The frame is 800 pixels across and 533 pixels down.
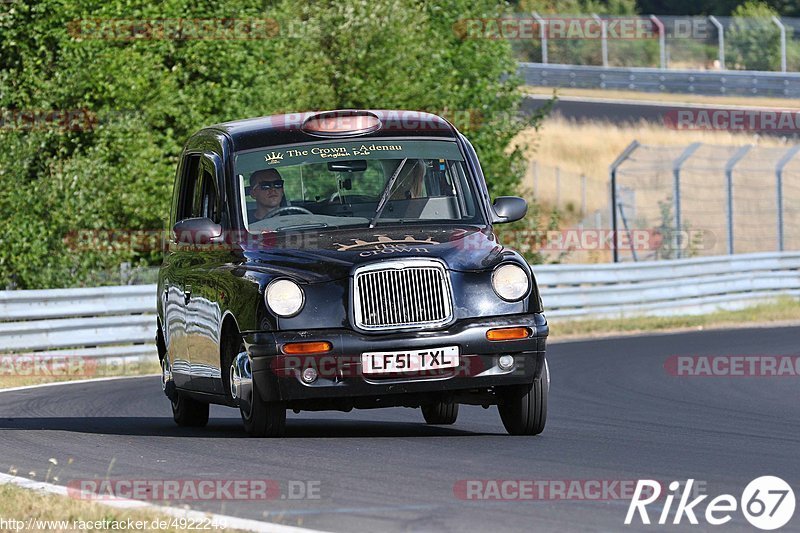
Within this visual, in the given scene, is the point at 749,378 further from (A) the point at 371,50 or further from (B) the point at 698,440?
(A) the point at 371,50

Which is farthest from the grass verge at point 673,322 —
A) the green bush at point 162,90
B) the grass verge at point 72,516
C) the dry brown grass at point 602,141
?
the dry brown grass at point 602,141

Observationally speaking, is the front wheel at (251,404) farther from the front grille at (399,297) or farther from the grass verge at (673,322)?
the grass verge at (673,322)

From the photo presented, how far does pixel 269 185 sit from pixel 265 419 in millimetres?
1614

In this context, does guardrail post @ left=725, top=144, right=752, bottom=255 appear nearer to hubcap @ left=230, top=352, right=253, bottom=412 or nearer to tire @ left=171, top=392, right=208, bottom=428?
tire @ left=171, top=392, right=208, bottom=428

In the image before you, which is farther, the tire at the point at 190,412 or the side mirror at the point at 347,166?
the tire at the point at 190,412

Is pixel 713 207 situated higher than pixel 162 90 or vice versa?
pixel 162 90

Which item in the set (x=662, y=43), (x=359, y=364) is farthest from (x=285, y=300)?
(x=662, y=43)

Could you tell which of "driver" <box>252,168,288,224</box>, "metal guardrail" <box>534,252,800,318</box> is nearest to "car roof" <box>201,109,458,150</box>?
"driver" <box>252,168,288,224</box>

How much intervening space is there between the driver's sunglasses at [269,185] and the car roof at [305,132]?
290 millimetres

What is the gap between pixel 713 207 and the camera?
1593 inches

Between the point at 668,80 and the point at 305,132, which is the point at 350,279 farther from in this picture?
the point at 668,80

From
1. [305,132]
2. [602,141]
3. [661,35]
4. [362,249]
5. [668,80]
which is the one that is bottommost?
[602,141]

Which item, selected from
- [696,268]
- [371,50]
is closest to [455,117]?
[371,50]

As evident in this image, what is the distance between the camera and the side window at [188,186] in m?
→ 11.4
